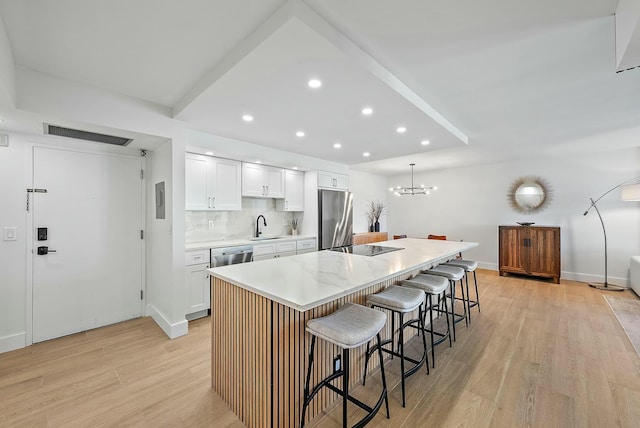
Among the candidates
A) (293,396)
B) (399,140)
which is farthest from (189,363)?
(399,140)

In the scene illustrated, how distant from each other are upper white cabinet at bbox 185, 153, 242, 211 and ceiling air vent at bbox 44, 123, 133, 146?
0.69 m

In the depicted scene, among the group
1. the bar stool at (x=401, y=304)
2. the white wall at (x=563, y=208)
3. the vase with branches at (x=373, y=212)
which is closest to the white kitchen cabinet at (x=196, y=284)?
the bar stool at (x=401, y=304)

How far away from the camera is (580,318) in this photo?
3.32 metres

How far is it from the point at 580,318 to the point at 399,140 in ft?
10.6

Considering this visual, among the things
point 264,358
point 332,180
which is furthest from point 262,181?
point 264,358

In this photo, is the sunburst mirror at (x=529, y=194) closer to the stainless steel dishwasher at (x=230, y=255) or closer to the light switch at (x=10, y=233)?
the stainless steel dishwasher at (x=230, y=255)

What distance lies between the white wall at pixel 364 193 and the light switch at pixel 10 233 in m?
5.71

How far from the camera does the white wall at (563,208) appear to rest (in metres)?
4.77

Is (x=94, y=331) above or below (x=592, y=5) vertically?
below

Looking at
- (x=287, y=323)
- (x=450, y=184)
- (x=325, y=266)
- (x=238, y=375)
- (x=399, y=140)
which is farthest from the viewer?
(x=450, y=184)

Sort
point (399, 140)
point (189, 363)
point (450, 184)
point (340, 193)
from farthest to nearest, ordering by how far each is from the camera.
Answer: point (450, 184) → point (340, 193) → point (399, 140) → point (189, 363)

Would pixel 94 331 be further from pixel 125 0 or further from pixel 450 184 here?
pixel 450 184

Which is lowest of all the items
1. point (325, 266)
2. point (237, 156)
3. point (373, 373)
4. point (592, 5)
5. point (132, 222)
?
point (373, 373)

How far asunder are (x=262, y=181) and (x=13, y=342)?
3.18 m
